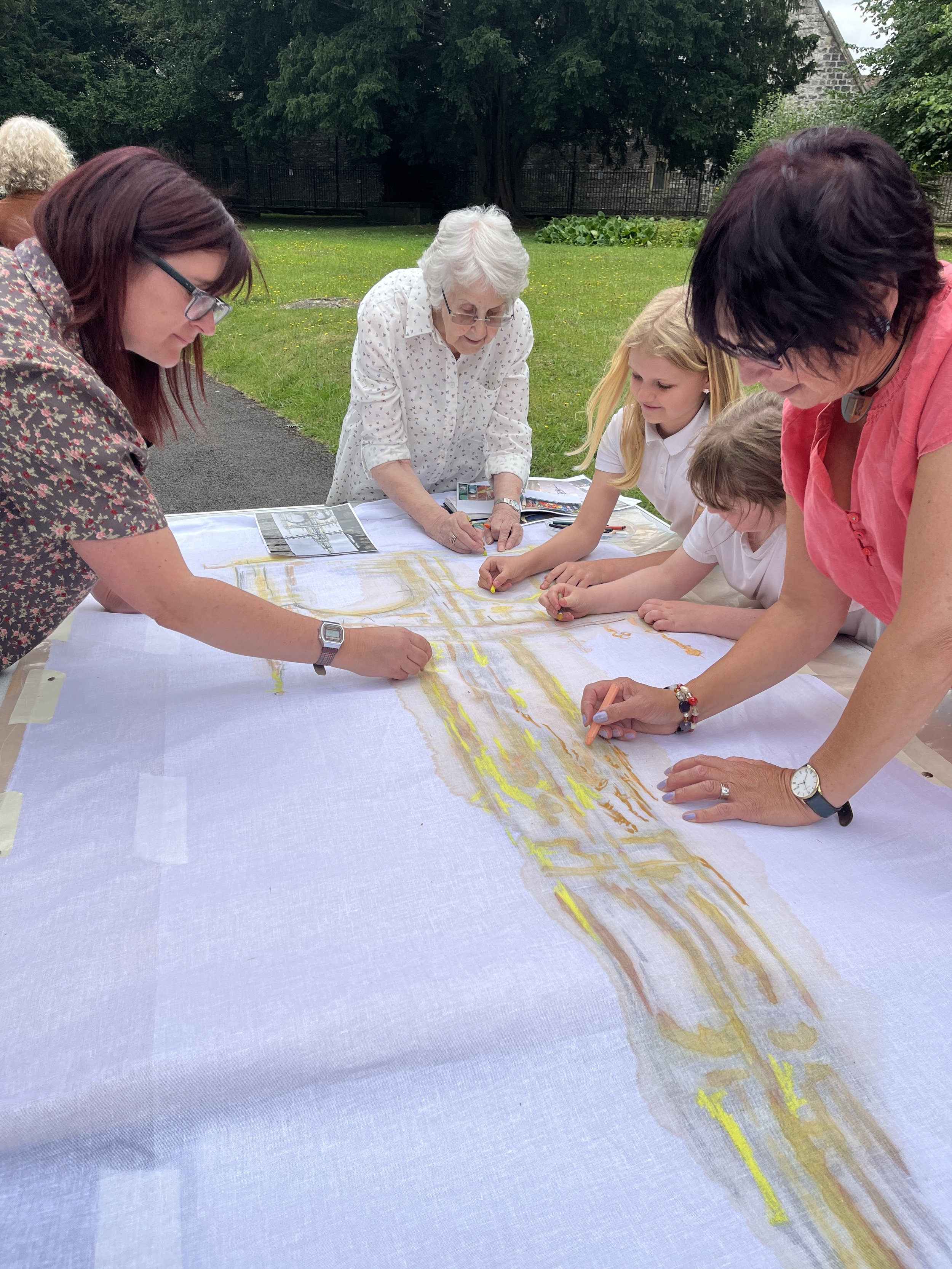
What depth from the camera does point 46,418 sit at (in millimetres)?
1411

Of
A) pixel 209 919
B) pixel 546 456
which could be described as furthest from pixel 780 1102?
pixel 546 456

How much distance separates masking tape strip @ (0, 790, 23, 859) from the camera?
1.43 m

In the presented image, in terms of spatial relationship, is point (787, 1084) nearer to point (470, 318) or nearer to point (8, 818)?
point (8, 818)

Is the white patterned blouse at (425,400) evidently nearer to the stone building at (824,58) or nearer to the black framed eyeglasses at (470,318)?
the black framed eyeglasses at (470,318)

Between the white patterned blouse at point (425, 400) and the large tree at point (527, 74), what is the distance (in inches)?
740

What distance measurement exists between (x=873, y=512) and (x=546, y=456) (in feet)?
13.1

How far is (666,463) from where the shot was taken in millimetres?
2584

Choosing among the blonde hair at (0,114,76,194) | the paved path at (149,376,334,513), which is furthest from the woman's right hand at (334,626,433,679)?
the paved path at (149,376,334,513)

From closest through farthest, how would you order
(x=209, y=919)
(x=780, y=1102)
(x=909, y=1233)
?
(x=909, y=1233) → (x=780, y=1102) → (x=209, y=919)

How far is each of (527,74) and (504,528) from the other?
2136 centimetres

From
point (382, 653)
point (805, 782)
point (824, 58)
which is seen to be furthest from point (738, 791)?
point (824, 58)

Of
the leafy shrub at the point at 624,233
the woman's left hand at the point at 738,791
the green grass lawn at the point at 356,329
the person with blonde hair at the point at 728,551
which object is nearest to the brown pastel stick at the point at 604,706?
the woman's left hand at the point at 738,791

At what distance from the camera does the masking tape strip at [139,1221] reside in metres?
0.92

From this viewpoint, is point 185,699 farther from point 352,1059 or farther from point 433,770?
point 352,1059
